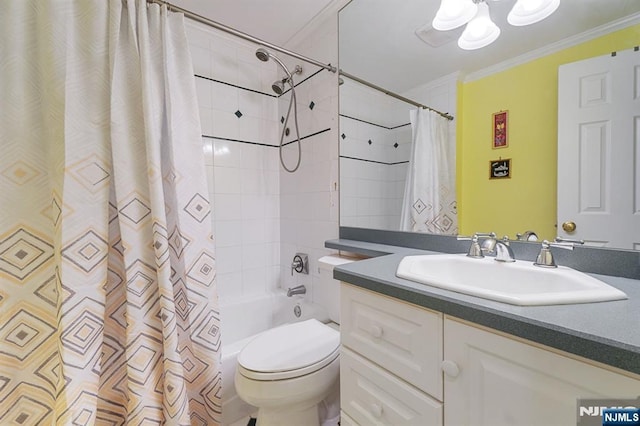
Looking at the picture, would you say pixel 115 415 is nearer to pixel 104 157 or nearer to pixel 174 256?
pixel 174 256

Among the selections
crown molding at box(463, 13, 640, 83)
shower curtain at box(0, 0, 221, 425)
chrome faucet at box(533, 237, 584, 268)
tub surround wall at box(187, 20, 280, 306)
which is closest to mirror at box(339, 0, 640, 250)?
crown molding at box(463, 13, 640, 83)

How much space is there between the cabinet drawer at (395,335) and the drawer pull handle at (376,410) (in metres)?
0.12

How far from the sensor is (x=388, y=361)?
718mm

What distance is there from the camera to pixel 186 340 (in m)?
1.18

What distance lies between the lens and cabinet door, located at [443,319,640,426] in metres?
0.44

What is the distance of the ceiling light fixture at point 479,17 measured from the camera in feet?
3.10

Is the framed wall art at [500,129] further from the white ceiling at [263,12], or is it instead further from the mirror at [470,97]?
the white ceiling at [263,12]

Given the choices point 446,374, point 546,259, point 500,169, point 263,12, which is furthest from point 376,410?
point 263,12

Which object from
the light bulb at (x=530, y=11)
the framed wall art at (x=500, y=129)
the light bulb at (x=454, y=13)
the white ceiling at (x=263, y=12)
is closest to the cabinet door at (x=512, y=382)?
the framed wall art at (x=500, y=129)

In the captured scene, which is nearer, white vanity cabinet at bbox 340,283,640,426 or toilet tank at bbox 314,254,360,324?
white vanity cabinet at bbox 340,283,640,426

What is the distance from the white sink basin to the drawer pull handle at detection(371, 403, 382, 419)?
0.37m

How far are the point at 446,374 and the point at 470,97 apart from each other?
1.04 meters

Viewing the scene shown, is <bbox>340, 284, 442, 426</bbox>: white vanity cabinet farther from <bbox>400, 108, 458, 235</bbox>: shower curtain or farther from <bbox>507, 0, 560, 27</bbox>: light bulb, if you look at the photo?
<bbox>507, 0, 560, 27</bbox>: light bulb

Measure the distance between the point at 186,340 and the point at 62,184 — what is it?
0.77 metres
